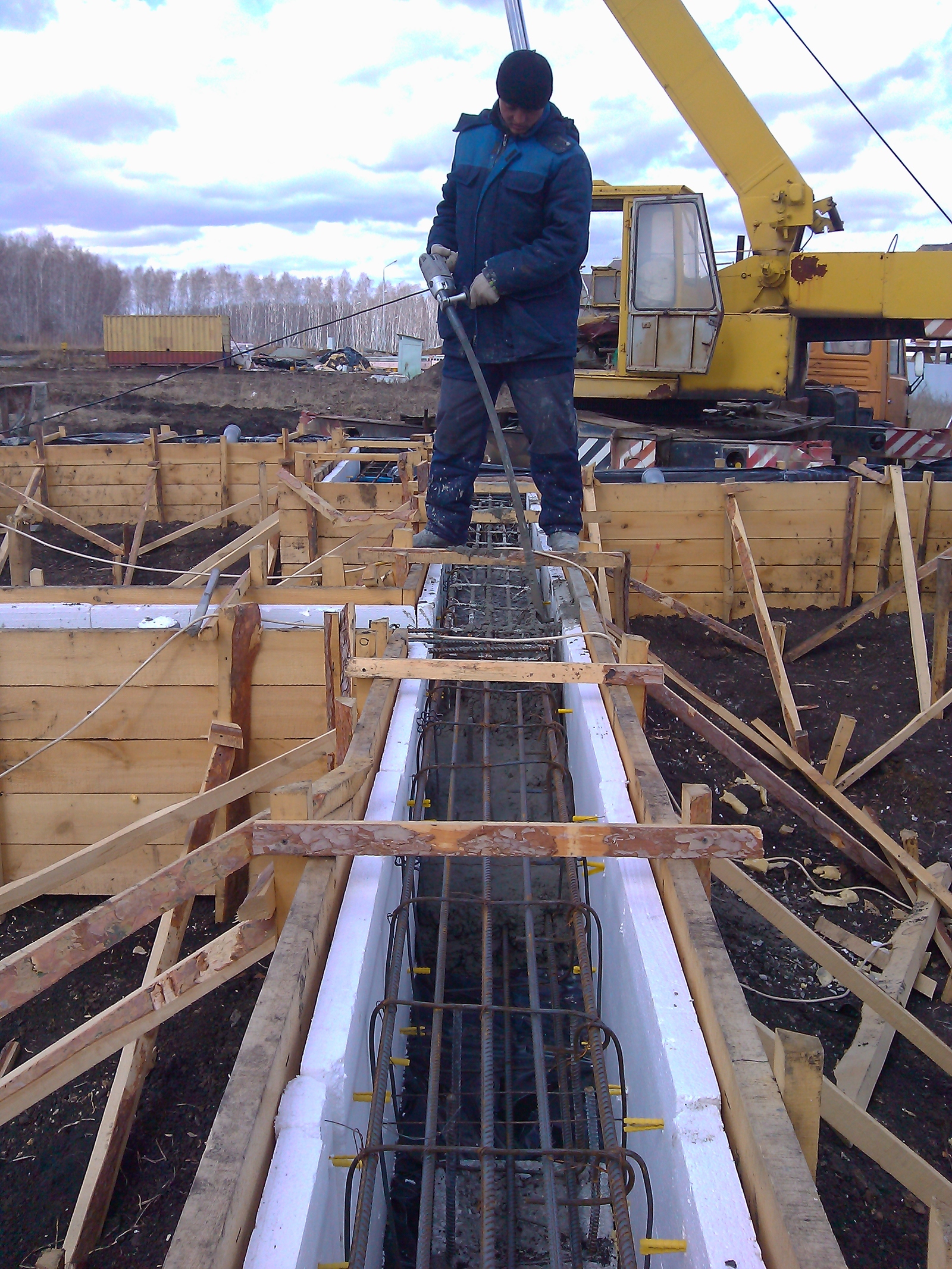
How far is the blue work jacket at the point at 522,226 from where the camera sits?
12.9ft

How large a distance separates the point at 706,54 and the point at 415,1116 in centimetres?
1001

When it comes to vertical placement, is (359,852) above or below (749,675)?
above

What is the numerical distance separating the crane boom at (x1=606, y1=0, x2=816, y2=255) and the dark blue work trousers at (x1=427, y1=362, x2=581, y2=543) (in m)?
6.15

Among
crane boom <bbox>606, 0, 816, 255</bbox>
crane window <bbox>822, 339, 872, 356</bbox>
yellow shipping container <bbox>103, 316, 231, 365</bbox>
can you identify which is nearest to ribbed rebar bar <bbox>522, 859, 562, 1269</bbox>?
crane boom <bbox>606, 0, 816, 255</bbox>

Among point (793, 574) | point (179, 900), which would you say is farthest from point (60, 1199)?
point (793, 574)

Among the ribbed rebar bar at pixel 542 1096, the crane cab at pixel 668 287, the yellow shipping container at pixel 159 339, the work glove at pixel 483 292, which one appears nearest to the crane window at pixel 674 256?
the crane cab at pixel 668 287

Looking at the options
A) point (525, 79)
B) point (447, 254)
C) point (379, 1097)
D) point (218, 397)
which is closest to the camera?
point (379, 1097)

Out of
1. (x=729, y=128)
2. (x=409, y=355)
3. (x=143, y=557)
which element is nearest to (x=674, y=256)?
(x=729, y=128)

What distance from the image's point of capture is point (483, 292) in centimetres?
395

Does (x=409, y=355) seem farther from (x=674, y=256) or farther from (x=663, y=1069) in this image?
(x=663, y=1069)

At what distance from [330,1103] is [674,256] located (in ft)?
28.0

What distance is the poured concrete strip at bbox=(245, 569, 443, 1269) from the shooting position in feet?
4.74

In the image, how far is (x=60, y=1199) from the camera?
2.71 meters

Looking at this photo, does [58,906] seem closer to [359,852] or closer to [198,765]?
[198,765]
